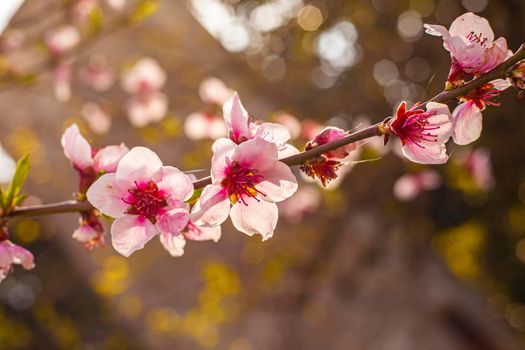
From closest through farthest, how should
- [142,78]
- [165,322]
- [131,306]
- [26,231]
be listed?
[142,78], [26,231], [165,322], [131,306]

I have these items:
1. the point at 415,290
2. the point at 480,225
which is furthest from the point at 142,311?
the point at 480,225

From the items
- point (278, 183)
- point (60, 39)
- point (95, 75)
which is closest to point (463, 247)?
point (95, 75)

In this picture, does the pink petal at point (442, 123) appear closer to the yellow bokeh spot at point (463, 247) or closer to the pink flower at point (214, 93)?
the pink flower at point (214, 93)

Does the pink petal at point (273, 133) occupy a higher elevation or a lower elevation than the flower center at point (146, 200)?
higher

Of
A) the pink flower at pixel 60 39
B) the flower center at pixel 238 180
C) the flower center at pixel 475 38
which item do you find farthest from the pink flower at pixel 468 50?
the pink flower at pixel 60 39

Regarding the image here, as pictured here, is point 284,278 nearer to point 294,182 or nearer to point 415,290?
point 415,290

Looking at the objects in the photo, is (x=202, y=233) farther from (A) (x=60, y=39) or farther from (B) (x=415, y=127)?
(A) (x=60, y=39)
